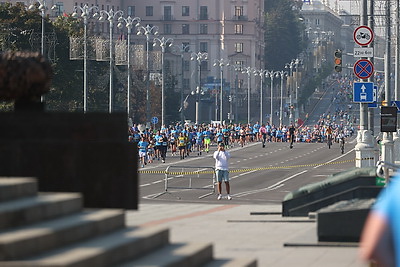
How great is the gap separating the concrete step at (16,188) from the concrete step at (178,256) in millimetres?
1163

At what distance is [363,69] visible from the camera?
36656 millimetres

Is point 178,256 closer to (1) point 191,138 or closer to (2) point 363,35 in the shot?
(2) point 363,35

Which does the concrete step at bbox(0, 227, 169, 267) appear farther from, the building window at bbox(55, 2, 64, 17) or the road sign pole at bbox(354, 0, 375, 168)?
the building window at bbox(55, 2, 64, 17)

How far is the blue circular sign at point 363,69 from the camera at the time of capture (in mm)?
36625

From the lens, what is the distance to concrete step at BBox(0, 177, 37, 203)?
1147 centimetres

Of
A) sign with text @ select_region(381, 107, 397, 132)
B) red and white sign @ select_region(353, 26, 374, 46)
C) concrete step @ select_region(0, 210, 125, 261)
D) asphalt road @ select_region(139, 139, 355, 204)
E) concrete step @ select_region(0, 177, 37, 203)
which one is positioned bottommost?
asphalt road @ select_region(139, 139, 355, 204)

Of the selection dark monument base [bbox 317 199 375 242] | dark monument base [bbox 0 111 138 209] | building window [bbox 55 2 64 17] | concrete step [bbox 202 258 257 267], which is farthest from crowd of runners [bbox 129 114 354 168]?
building window [bbox 55 2 64 17]

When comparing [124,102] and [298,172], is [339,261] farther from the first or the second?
[124,102]

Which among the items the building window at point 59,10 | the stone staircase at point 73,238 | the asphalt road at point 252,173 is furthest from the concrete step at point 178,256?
the building window at point 59,10

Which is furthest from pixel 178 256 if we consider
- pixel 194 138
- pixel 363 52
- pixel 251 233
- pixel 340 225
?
pixel 194 138

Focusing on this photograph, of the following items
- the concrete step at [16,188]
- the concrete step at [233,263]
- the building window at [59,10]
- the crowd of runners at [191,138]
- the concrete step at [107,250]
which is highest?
the building window at [59,10]

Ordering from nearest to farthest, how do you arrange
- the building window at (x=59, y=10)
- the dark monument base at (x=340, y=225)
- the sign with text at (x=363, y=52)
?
1. the dark monument base at (x=340, y=225)
2. the sign with text at (x=363, y=52)
3. the building window at (x=59, y=10)

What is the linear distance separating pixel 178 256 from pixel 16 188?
1589 millimetres

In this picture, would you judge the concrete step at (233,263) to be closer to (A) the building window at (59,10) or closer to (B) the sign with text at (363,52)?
(B) the sign with text at (363,52)
